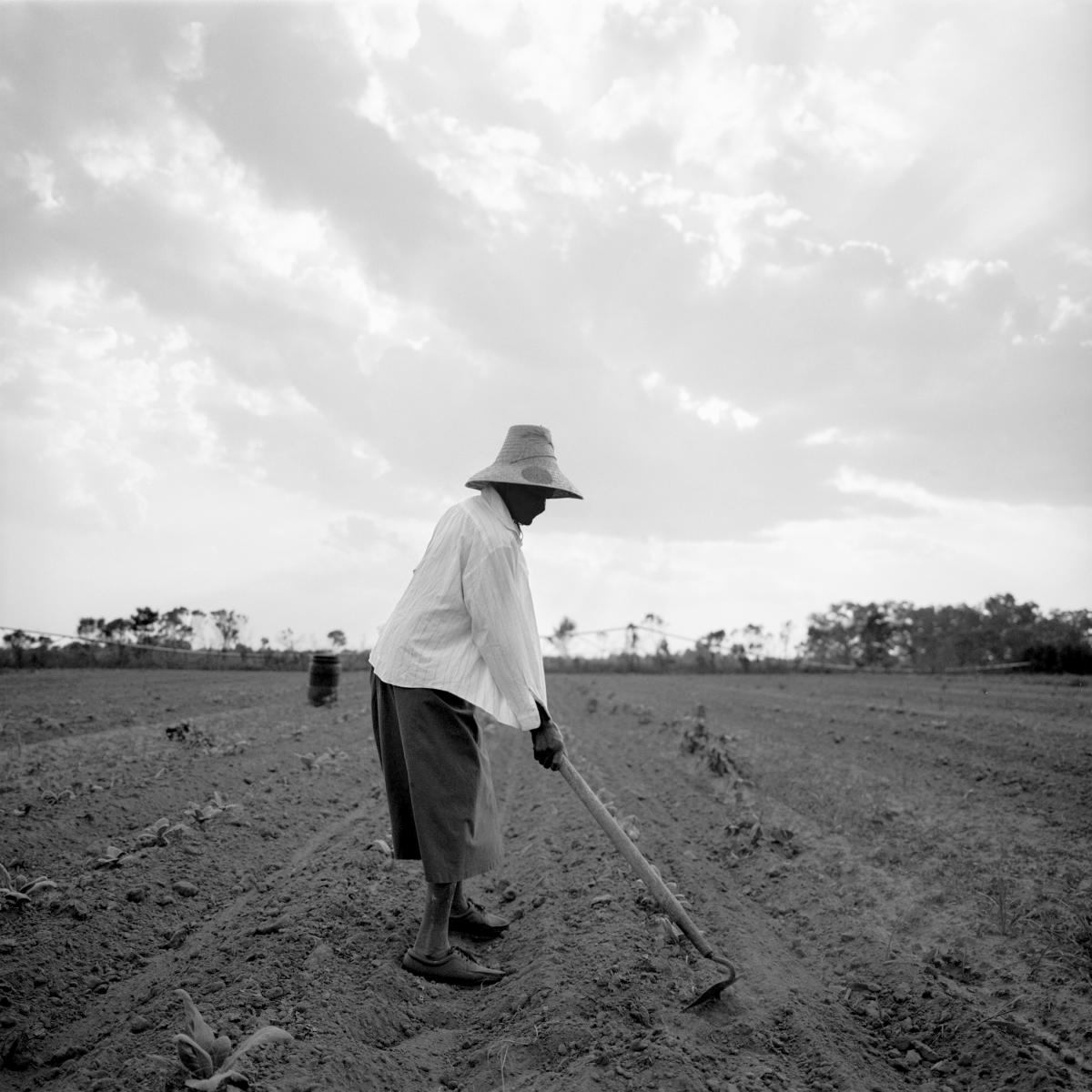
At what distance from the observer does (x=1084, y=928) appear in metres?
3.42

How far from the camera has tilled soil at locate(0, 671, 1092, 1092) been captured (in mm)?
2479

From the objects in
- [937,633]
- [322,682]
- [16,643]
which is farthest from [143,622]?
[937,633]

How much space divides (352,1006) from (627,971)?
1.03 meters

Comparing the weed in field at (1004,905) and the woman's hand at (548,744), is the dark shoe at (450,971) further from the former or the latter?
the weed in field at (1004,905)

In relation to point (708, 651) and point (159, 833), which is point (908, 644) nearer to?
point (708, 651)

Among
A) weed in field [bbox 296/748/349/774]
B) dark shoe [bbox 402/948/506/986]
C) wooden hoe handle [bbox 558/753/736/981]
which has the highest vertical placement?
wooden hoe handle [bbox 558/753/736/981]

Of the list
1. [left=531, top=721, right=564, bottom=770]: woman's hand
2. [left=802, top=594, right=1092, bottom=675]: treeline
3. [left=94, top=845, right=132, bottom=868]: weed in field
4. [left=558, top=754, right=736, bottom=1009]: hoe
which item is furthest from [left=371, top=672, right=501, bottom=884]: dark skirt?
[left=802, top=594, right=1092, bottom=675]: treeline

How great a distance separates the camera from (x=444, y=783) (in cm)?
300

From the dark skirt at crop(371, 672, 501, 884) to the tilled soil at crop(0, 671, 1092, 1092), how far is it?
1.62ft

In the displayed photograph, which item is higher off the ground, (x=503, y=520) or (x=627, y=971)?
(x=503, y=520)

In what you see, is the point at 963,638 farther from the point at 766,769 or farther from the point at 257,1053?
the point at 257,1053

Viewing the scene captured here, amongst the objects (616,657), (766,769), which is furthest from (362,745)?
(616,657)

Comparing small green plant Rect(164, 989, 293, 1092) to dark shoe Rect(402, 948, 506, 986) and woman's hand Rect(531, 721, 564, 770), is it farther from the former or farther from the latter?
woman's hand Rect(531, 721, 564, 770)

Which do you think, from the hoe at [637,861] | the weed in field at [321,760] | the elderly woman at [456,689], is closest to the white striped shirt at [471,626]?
the elderly woman at [456,689]
